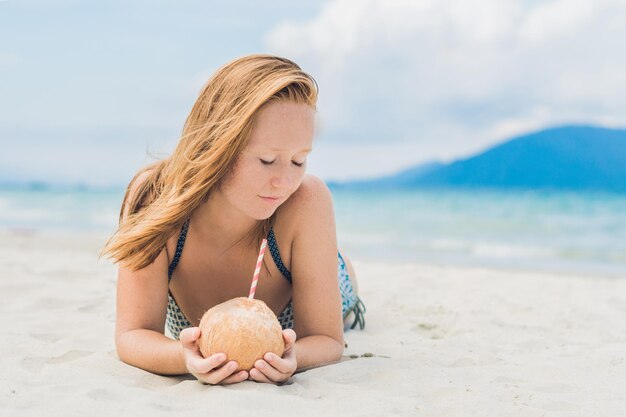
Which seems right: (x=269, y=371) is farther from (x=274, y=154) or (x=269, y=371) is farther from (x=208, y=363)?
(x=274, y=154)

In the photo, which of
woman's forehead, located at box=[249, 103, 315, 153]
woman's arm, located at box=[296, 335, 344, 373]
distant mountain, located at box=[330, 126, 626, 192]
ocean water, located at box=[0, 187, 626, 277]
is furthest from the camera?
distant mountain, located at box=[330, 126, 626, 192]

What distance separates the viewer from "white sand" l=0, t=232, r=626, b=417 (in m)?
2.40

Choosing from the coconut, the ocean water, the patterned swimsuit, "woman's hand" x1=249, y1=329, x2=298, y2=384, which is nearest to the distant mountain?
the ocean water

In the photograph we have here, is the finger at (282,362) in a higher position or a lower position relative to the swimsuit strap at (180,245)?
lower

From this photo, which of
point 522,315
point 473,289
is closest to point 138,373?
point 522,315

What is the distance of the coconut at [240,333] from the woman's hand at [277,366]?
0.03 m

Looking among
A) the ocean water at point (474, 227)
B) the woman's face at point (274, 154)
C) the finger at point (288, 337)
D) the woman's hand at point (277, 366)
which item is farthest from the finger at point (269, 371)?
the ocean water at point (474, 227)

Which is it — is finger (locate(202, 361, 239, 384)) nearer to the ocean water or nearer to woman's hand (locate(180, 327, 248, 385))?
woman's hand (locate(180, 327, 248, 385))

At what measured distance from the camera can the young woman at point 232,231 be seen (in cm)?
248

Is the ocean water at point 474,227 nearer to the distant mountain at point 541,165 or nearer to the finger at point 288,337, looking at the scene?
the finger at point 288,337

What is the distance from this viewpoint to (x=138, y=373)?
277 cm

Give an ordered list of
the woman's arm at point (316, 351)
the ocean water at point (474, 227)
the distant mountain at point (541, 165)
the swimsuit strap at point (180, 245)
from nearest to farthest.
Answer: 1. the woman's arm at point (316, 351)
2. the swimsuit strap at point (180, 245)
3. the ocean water at point (474, 227)
4. the distant mountain at point (541, 165)

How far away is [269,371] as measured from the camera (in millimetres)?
2443

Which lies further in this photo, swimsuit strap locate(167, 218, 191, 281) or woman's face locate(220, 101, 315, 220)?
swimsuit strap locate(167, 218, 191, 281)
